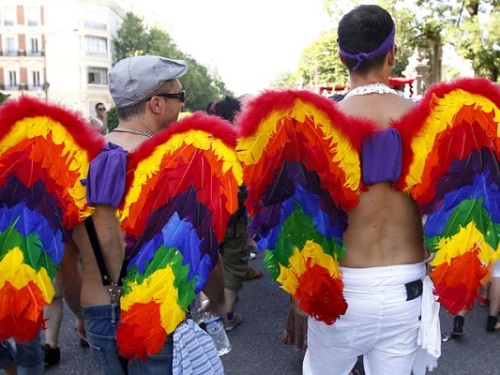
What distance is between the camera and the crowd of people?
1899mm

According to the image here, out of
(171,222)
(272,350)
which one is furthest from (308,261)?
(272,350)

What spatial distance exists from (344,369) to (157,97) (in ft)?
4.33

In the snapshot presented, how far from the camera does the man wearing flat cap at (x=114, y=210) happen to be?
1.86m

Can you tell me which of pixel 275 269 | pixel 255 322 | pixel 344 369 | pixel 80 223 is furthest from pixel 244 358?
pixel 80 223

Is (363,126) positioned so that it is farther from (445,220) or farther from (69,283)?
(69,283)

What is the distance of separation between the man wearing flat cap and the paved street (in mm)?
1784

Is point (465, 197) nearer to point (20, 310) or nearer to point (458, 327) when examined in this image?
point (20, 310)

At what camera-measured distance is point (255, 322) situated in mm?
4402

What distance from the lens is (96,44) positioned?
5788 cm

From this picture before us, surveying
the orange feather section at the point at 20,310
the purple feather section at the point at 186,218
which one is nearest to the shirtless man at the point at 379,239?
the purple feather section at the point at 186,218

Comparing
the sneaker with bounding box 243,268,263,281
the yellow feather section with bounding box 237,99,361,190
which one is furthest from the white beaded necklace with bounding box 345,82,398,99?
the sneaker with bounding box 243,268,263,281

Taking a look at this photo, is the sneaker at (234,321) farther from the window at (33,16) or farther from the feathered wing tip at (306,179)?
the window at (33,16)

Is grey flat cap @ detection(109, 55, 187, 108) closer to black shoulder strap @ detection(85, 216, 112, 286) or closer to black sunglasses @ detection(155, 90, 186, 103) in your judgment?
black sunglasses @ detection(155, 90, 186, 103)

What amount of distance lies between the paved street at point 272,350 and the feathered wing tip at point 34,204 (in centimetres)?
188
